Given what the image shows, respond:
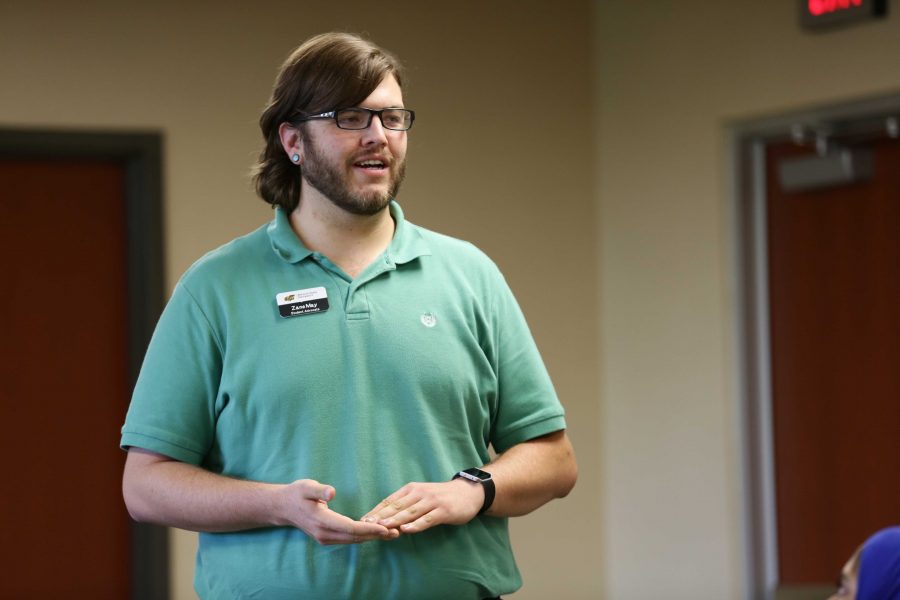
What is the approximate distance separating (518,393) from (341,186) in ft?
1.29

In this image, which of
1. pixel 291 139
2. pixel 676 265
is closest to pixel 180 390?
pixel 291 139

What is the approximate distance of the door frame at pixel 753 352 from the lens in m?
4.02

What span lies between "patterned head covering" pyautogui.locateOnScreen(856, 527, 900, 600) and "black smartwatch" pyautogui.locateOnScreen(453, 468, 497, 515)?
83 centimetres

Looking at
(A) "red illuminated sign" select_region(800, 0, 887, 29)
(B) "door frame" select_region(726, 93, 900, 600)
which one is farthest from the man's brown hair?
(B) "door frame" select_region(726, 93, 900, 600)

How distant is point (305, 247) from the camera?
177cm

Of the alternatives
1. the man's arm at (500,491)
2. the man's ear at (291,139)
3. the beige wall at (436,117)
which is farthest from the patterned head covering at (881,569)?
the beige wall at (436,117)

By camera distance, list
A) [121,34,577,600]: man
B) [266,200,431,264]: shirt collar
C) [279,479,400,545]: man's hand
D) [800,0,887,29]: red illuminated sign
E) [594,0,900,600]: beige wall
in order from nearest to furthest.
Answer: [279,479,400,545]: man's hand, [121,34,577,600]: man, [266,200,431,264]: shirt collar, [800,0,887,29]: red illuminated sign, [594,0,900,600]: beige wall

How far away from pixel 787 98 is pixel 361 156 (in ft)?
8.17

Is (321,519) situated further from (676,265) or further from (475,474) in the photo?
(676,265)

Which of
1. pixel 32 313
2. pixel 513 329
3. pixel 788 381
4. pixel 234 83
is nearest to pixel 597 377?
pixel 788 381

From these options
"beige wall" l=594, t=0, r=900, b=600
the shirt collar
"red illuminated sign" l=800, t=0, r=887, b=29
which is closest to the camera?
the shirt collar

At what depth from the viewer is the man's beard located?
5.66ft

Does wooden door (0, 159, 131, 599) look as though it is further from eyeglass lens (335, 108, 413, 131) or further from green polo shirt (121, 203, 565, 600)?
eyeglass lens (335, 108, 413, 131)

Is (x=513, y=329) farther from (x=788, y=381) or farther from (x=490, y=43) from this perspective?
(x=490, y=43)
